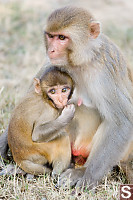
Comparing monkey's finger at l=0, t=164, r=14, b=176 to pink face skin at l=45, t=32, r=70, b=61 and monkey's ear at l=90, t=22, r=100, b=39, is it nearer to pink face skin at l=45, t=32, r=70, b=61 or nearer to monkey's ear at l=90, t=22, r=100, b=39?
pink face skin at l=45, t=32, r=70, b=61

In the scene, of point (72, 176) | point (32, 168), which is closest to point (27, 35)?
point (32, 168)

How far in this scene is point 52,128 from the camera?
5.07 m

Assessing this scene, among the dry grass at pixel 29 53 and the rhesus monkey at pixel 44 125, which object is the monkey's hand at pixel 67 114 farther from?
the dry grass at pixel 29 53

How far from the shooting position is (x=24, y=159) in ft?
17.5

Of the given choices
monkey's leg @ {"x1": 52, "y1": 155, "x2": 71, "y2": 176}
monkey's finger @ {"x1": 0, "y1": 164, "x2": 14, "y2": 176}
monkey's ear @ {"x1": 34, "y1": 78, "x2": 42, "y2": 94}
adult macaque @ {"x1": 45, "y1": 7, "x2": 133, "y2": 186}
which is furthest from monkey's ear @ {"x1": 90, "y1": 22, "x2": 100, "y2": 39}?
monkey's finger @ {"x1": 0, "y1": 164, "x2": 14, "y2": 176}

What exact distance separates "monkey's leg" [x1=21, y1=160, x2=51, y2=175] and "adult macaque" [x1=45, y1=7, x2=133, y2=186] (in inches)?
11.0

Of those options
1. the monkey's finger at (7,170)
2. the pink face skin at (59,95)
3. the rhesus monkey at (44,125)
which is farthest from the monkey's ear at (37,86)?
the monkey's finger at (7,170)

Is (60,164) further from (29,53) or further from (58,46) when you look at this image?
(29,53)

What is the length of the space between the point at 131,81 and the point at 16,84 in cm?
332

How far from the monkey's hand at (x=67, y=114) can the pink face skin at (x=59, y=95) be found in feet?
0.20

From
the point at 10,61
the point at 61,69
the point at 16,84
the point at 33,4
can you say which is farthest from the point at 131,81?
the point at 33,4

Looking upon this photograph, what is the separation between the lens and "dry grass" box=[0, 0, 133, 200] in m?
4.99

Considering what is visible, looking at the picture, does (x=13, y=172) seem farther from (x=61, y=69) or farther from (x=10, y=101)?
(x=10, y=101)

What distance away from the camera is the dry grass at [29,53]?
4992 millimetres
